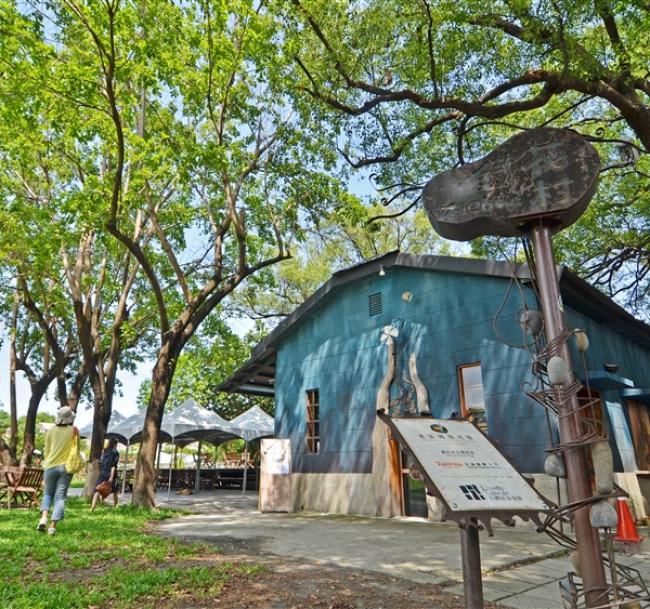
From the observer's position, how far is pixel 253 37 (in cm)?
1030

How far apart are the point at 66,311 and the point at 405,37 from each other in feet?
43.4

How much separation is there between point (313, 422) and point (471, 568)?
9.97 meters

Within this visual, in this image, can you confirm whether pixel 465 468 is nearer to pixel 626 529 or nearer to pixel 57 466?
pixel 626 529

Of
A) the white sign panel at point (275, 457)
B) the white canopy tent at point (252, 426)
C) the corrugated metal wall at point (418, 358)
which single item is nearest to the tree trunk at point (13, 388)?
the white canopy tent at point (252, 426)

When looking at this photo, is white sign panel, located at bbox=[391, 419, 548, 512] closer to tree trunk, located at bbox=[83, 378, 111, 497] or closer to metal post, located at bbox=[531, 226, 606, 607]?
metal post, located at bbox=[531, 226, 606, 607]

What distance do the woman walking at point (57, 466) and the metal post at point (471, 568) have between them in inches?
253

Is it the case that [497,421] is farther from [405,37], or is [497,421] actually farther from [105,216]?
[105,216]

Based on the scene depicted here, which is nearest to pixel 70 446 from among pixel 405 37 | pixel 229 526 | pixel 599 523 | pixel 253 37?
pixel 229 526

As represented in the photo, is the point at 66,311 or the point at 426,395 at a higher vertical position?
the point at 66,311

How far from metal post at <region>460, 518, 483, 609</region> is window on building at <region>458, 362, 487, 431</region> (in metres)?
6.97

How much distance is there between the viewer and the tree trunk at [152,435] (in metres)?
11.1

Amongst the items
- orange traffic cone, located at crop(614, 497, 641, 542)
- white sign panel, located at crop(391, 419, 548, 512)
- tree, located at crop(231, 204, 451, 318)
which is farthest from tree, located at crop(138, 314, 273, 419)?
white sign panel, located at crop(391, 419, 548, 512)

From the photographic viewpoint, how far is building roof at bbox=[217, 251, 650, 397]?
31.2ft

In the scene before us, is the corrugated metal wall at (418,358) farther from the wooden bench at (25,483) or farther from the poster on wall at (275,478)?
the wooden bench at (25,483)
